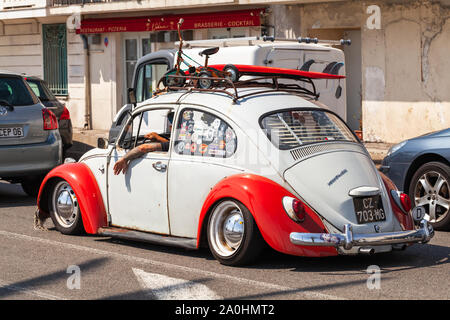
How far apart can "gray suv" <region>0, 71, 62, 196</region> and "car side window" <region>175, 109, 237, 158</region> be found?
4510 millimetres

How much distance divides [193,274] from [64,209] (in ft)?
8.64

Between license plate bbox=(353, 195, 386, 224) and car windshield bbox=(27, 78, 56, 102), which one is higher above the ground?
car windshield bbox=(27, 78, 56, 102)

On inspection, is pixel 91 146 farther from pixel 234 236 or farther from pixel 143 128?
pixel 234 236

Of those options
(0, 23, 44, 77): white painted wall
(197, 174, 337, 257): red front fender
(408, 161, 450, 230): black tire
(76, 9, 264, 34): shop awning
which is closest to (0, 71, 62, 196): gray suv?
(408, 161, 450, 230): black tire

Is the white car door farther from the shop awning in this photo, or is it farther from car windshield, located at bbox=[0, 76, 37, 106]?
the shop awning

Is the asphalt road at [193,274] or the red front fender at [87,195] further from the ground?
the red front fender at [87,195]

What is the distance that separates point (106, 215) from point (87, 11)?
1905 centimetres

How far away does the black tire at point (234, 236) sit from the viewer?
25.2 ft

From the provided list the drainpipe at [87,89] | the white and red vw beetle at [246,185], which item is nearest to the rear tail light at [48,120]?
the white and red vw beetle at [246,185]

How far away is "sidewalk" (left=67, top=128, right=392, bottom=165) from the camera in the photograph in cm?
1856

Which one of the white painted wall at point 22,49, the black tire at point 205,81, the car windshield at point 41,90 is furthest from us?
the white painted wall at point 22,49

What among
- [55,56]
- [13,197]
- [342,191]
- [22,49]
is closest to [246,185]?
[342,191]

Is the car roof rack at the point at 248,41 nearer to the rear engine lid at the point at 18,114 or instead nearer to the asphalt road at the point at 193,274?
the rear engine lid at the point at 18,114

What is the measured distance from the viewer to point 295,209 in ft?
24.8
